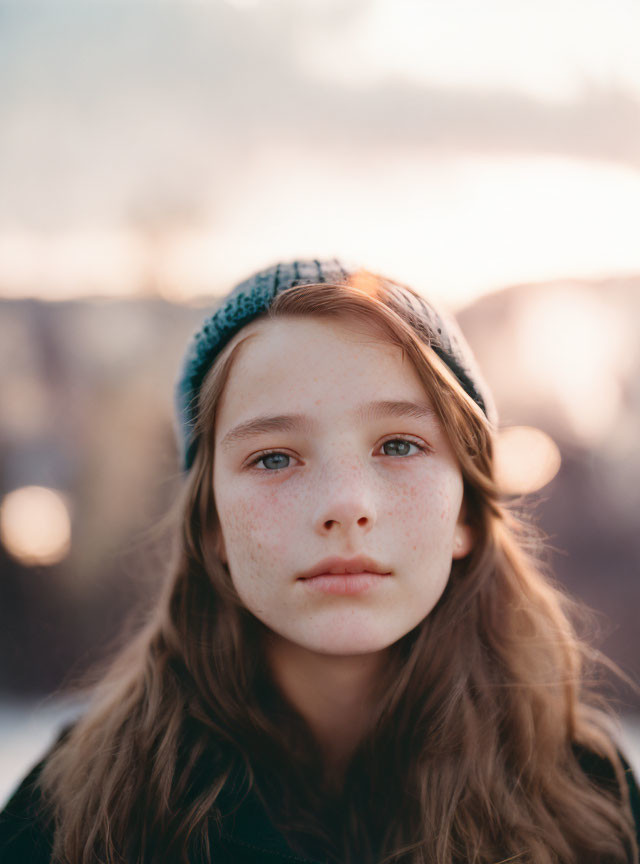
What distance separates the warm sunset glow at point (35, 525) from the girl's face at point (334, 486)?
0.52 metres

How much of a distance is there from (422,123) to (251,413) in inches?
22.8

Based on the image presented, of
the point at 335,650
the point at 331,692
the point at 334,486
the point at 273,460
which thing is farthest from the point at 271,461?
the point at 331,692

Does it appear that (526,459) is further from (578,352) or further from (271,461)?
(271,461)

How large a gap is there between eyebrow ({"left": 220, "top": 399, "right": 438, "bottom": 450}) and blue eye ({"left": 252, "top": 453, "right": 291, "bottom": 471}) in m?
0.03

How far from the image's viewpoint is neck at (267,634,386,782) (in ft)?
2.51

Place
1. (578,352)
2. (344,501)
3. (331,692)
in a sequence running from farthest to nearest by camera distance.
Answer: (578,352), (331,692), (344,501)

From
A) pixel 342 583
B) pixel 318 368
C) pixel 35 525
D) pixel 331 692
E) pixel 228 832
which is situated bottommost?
pixel 228 832

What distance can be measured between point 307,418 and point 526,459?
0.54 m

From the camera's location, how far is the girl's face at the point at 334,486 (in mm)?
612

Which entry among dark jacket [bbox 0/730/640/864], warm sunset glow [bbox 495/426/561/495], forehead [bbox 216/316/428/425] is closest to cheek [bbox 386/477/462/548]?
forehead [bbox 216/316/428/425]

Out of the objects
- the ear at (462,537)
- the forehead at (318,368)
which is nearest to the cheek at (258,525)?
the forehead at (318,368)

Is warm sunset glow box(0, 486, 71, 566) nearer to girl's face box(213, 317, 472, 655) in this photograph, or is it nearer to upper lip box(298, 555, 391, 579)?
girl's face box(213, 317, 472, 655)

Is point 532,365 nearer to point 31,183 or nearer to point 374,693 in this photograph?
point 374,693

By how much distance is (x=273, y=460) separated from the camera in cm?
67
